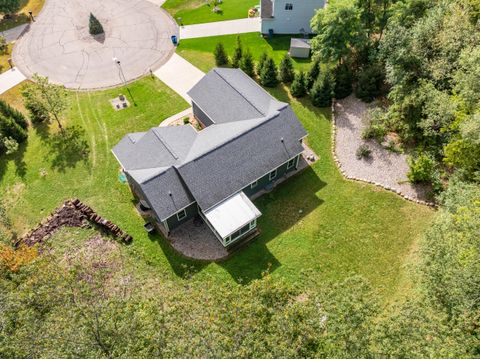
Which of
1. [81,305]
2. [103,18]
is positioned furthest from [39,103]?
[81,305]

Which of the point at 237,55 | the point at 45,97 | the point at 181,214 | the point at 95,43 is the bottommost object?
the point at 181,214

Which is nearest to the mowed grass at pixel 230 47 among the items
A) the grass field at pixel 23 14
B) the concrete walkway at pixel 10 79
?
the concrete walkway at pixel 10 79

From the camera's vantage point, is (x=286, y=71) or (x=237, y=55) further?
(x=237, y=55)

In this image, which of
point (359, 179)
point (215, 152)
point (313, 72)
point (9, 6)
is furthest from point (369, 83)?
point (9, 6)

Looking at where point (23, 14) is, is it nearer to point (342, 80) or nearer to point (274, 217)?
point (342, 80)

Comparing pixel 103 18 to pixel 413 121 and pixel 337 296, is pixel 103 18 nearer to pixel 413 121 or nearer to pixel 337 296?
pixel 413 121

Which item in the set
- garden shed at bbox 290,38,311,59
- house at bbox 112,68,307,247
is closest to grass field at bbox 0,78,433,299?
house at bbox 112,68,307,247
